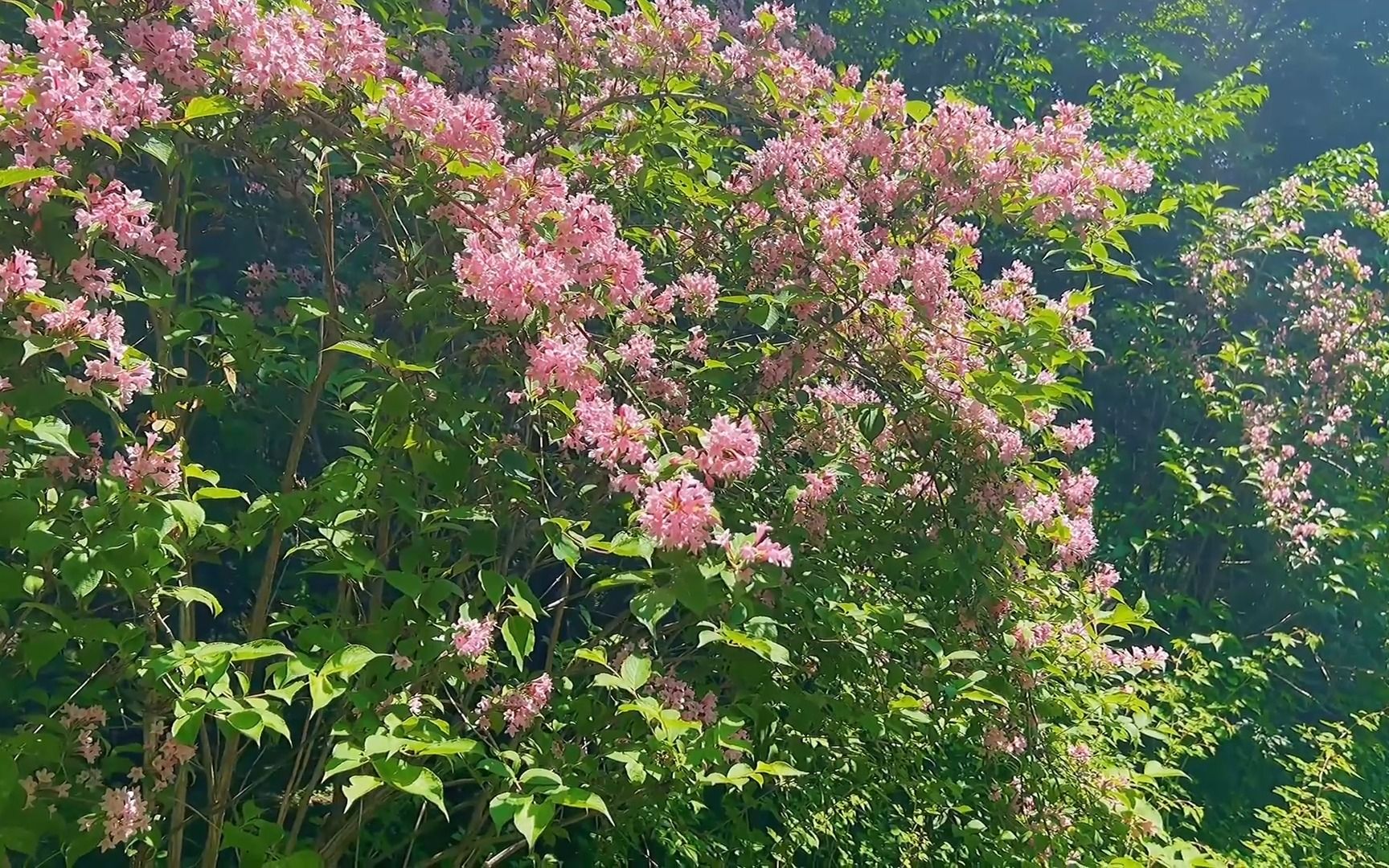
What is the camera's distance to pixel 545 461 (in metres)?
2.63

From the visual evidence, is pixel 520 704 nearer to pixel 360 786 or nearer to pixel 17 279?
pixel 360 786

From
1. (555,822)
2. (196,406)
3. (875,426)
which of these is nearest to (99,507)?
(196,406)

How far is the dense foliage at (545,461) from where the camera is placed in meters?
1.98

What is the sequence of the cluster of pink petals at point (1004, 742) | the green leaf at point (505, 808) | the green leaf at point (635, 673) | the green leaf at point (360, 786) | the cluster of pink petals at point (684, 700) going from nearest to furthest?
1. the green leaf at point (360, 786)
2. the green leaf at point (505, 808)
3. the green leaf at point (635, 673)
4. the cluster of pink petals at point (684, 700)
5. the cluster of pink petals at point (1004, 742)

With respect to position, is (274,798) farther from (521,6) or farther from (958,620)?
(521,6)

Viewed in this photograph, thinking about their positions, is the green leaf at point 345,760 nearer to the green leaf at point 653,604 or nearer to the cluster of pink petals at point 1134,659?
the green leaf at point 653,604

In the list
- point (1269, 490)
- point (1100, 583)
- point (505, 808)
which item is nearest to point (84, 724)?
point (505, 808)

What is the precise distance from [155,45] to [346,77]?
387mm

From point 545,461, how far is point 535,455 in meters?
0.15

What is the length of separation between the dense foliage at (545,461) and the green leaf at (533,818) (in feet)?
0.04

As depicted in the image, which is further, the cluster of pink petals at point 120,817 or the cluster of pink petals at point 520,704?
the cluster of pink petals at point 520,704

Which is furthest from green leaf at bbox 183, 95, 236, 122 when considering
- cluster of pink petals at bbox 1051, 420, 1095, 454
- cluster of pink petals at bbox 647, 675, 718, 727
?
cluster of pink petals at bbox 1051, 420, 1095, 454

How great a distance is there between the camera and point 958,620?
285 cm

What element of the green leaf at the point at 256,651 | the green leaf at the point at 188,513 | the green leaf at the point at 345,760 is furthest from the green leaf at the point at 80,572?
the green leaf at the point at 345,760
